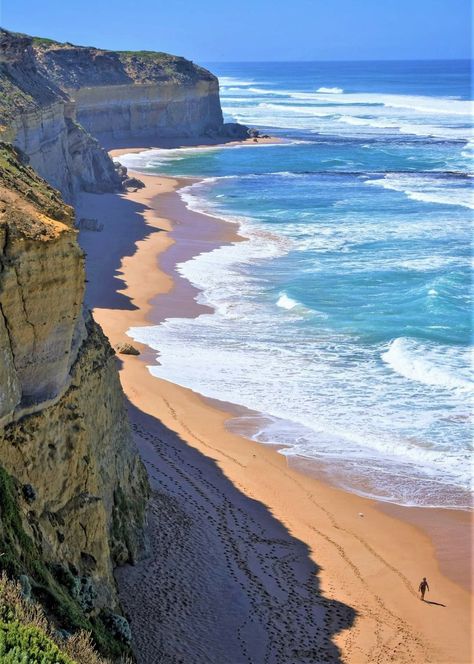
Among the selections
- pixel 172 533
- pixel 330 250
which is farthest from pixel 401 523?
pixel 330 250

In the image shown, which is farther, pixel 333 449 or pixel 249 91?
pixel 249 91

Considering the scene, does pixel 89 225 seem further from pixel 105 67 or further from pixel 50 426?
pixel 105 67

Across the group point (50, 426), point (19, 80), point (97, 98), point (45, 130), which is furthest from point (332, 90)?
point (50, 426)

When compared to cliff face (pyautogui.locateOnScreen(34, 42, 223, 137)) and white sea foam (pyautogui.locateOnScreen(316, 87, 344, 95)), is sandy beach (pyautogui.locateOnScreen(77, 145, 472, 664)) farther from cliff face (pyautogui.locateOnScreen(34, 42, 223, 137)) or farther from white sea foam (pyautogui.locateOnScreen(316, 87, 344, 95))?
white sea foam (pyautogui.locateOnScreen(316, 87, 344, 95))

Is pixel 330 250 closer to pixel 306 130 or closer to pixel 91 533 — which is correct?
pixel 91 533

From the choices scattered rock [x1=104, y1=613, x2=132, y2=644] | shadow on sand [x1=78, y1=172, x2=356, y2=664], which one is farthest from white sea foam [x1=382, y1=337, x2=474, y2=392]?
scattered rock [x1=104, y1=613, x2=132, y2=644]

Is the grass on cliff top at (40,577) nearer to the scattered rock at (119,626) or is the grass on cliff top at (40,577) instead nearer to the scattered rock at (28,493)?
the scattered rock at (119,626)
